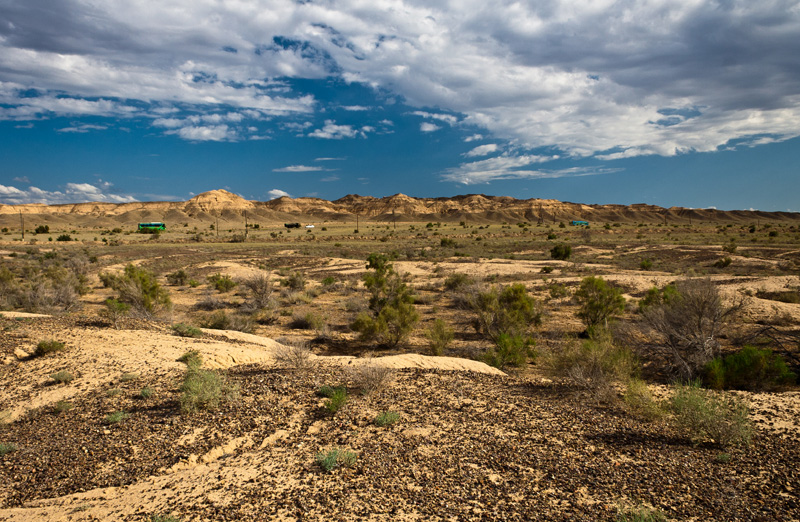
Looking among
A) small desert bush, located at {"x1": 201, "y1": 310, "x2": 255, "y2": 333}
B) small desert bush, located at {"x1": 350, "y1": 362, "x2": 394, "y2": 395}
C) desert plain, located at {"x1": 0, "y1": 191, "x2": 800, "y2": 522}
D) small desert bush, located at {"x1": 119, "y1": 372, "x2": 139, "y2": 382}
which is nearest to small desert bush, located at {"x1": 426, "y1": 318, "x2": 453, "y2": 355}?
desert plain, located at {"x1": 0, "y1": 191, "x2": 800, "y2": 522}

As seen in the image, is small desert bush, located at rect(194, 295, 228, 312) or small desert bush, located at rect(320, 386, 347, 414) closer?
small desert bush, located at rect(320, 386, 347, 414)

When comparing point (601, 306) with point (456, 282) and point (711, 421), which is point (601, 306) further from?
point (711, 421)

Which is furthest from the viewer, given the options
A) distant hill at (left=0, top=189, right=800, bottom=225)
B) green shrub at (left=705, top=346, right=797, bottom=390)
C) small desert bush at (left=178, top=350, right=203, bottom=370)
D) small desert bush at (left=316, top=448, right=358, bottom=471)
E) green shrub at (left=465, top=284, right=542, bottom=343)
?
distant hill at (left=0, top=189, right=800, bottom=225)

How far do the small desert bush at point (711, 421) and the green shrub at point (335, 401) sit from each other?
16.1ft

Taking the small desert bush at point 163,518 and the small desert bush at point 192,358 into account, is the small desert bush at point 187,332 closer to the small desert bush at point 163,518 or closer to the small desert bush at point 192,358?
the small desert bush at point 192,358

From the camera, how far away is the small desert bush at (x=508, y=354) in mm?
10648

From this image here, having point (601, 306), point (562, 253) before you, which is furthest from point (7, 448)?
point (562, 253)

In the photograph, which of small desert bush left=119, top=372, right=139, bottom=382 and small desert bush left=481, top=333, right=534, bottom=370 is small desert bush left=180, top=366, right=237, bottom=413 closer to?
small desert bush left=119, top=372, right=139, bottom=382

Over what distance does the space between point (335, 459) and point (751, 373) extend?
8.27m

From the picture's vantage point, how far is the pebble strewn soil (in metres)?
4.57

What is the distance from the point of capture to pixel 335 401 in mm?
6754

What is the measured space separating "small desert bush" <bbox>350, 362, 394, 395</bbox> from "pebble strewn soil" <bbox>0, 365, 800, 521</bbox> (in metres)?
0.26

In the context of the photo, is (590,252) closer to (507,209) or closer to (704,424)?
(704,424)

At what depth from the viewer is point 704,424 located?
581 cm
